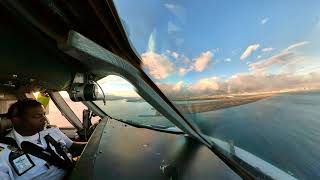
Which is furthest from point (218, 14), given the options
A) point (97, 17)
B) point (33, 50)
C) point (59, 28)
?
point (33, 50)

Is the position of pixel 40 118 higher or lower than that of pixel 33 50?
lower

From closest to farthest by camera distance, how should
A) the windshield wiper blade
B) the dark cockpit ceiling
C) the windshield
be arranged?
the windshield, the dark cockpit ceiling, the windshield wiper blade

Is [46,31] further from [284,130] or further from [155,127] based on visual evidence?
[155,127]

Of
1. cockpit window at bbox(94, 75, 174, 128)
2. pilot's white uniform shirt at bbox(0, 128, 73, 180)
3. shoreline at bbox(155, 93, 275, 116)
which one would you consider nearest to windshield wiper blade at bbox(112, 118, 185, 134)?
cockpit window at bbox(94, 75, 174, 128)

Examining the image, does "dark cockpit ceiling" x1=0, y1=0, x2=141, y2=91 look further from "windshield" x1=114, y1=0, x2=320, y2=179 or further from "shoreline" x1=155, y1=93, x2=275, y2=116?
"shoreline" x1=155, y1=93, x2=275, y2=116

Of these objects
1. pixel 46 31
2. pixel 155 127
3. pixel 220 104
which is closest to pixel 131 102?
pixel 155 127

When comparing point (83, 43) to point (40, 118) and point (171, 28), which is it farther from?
point (40, 118)
